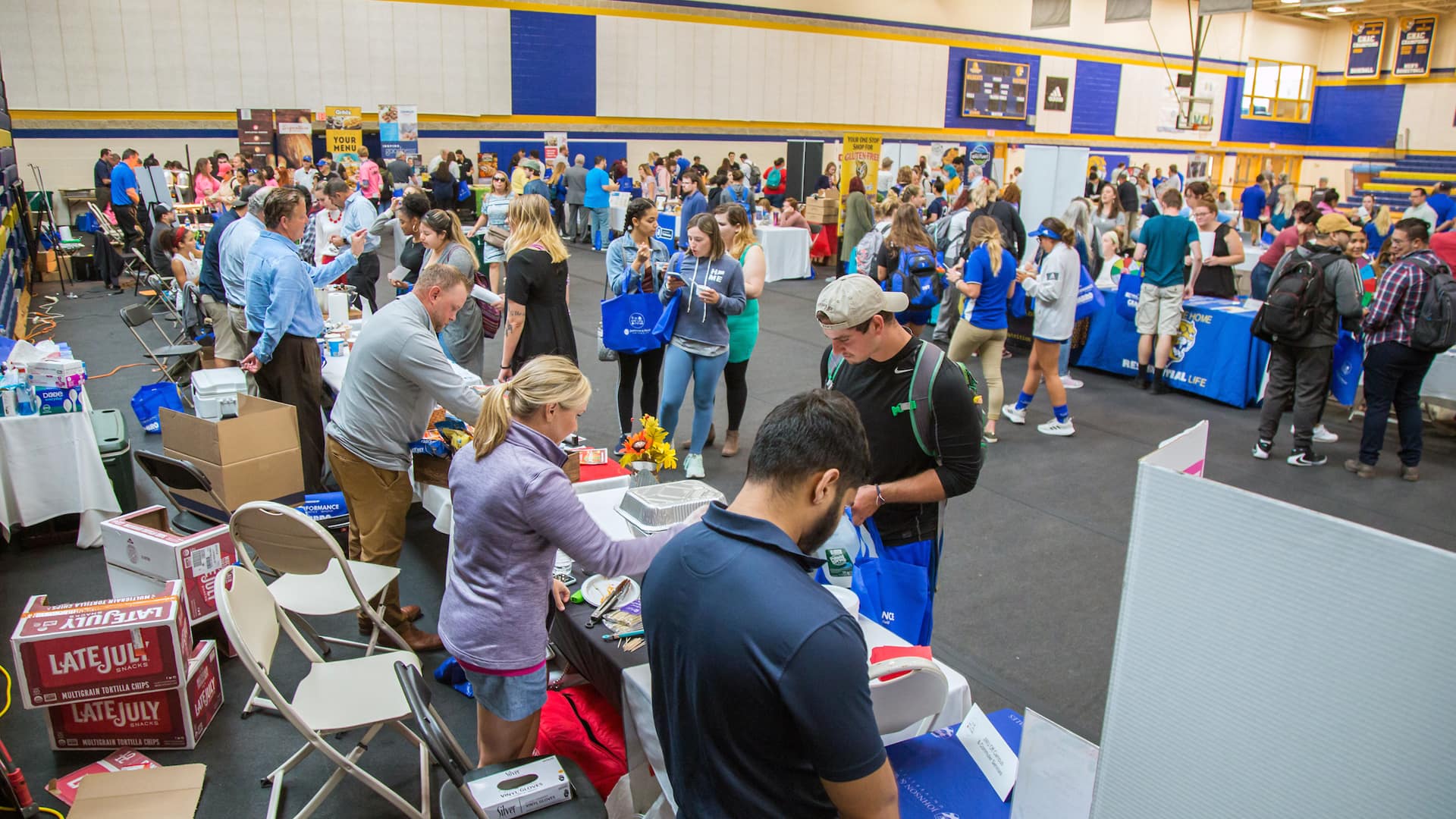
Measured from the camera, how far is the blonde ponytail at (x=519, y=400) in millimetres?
2215

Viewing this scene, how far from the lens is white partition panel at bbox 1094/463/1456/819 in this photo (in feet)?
2.96

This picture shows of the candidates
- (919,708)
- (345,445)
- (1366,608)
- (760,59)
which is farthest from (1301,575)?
(760,59)

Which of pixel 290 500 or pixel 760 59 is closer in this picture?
pixel 290 500

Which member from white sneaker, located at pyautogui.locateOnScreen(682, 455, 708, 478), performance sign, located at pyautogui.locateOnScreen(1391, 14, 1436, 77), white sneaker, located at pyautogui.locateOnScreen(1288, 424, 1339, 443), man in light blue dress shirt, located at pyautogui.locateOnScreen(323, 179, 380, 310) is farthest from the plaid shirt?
performance sign, located at pyautogui.locateOnScreen(1391, 14, 1436, 77)

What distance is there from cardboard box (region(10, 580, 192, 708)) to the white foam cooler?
1941 millimetres

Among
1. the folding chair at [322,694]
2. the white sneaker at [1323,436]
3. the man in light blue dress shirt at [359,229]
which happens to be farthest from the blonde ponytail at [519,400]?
the white sneaker at [1323,436]

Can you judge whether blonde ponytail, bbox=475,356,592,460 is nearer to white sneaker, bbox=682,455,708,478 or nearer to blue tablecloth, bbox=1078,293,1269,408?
white sneaker, bbox=682,455,708,478

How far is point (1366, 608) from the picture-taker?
0.93 metres

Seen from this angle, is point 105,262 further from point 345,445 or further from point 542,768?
point 542,768

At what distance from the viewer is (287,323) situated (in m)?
4.59

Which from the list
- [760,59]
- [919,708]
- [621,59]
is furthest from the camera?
[760,59]

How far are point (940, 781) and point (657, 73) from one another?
20.6 m

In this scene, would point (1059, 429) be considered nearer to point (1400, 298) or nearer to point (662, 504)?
point (1400, 298)

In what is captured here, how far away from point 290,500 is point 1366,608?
4.41 m
